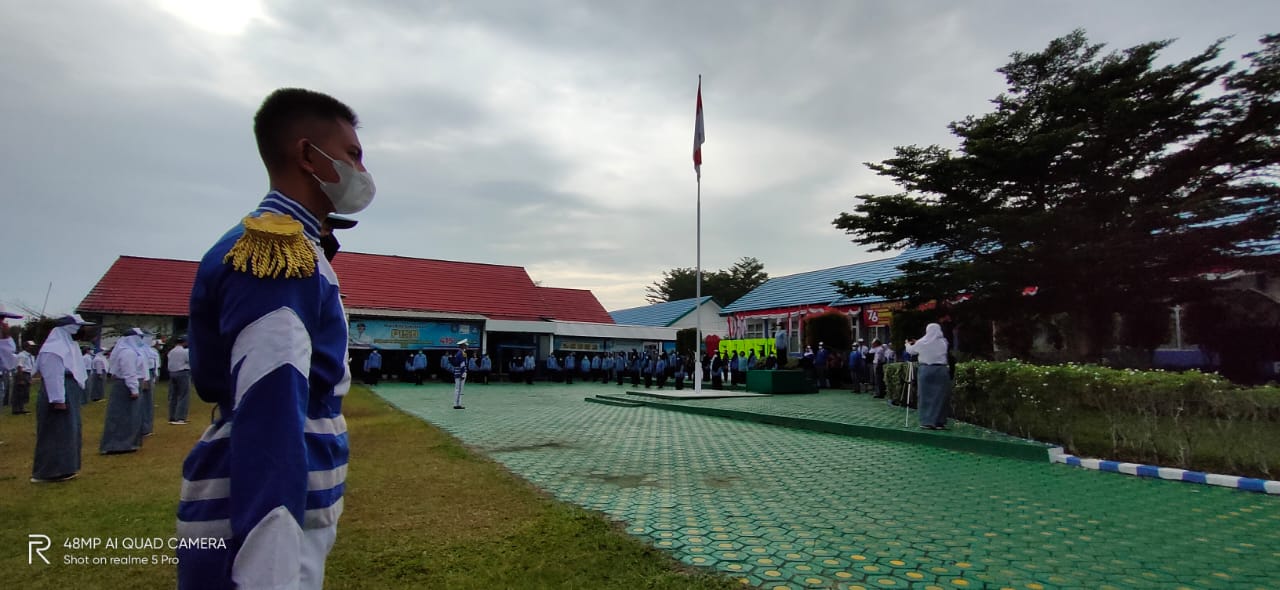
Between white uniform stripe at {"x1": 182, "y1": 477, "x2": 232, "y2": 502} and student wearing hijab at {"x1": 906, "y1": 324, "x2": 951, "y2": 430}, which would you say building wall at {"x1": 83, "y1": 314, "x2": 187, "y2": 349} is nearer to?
student wearing hijab at {"x1": 906, "y1": 324, "x2": 951, "y2": 430}

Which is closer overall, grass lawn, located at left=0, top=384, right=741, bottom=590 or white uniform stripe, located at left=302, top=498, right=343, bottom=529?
white uniform stripe, located at left=302, top=498, right=343, bottom=529

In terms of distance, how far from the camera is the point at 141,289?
2512 cm

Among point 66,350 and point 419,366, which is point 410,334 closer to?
point 419,366

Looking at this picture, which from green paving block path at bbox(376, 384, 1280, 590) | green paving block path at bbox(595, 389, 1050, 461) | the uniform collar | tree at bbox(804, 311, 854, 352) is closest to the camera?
the uniform collar

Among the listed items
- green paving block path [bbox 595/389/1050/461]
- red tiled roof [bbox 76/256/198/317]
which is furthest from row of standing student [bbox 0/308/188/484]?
red tiled roof [bbox 76/256/198/317]

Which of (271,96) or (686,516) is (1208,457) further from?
(271,96)

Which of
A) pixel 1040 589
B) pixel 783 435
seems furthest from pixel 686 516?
pixel 783 435

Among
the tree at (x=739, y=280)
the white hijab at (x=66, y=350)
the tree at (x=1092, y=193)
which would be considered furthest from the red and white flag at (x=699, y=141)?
the tree at (x=739, y=280)

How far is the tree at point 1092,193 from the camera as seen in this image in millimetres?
11719

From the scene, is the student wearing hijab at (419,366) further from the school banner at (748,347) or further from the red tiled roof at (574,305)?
the school banner at (748,347)

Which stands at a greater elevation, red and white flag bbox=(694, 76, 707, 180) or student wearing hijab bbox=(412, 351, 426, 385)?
red and white flag bbox=(694, 76, 707, 180)

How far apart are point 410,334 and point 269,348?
83.9ft

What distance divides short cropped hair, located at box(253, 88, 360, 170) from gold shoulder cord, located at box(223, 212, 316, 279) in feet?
1.03

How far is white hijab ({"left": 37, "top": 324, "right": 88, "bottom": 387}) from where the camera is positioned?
22.9ft
